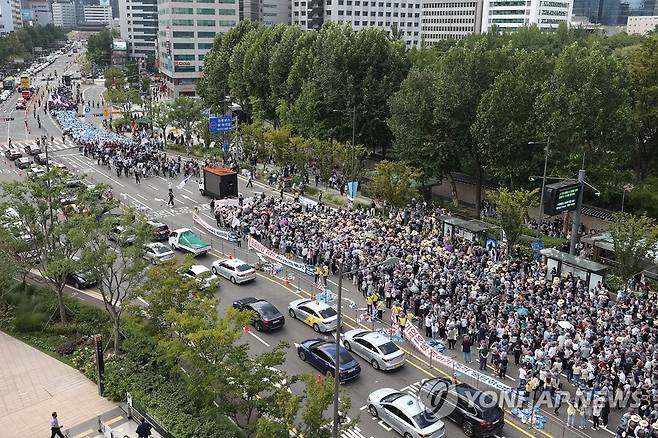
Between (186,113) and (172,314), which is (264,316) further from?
(186,113)

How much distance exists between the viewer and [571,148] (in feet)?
129

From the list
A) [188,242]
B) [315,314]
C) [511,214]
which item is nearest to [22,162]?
[188,242]

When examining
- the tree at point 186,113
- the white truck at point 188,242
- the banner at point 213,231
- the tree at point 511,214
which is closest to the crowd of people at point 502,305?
the banner at point 213,231

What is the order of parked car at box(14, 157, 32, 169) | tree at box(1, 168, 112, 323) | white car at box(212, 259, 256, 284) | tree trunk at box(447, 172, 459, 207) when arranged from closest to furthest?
tree at box(1, 168, 112, 323) → white car at box(212, 259, 256, 284) → tree trunk at box(447, 172, 459, 207) → parked car at box(14, 157, 32, 169)

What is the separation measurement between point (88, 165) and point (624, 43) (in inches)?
3423

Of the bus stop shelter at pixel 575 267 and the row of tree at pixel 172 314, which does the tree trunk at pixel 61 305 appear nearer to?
the row of tree at pixel 172 314

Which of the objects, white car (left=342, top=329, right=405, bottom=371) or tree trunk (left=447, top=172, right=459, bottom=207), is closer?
white car (left=342, top=329, right=405, bottom=371)

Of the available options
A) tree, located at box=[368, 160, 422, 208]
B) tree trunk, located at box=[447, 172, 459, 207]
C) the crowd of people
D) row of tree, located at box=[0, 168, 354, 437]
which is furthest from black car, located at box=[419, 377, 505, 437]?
tree trunk, located at box=[447, 172, 459, 207]

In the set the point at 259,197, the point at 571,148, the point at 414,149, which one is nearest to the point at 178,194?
the point at 259,197

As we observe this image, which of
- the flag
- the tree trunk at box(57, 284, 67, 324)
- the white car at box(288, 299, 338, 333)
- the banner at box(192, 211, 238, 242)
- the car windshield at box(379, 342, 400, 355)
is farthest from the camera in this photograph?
the flag

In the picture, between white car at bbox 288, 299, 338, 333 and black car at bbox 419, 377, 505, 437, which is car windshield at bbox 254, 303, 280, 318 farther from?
black car at bbox 419, 377, 505, 437

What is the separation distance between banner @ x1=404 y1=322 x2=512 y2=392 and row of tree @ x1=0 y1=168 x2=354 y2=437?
5.48 metres

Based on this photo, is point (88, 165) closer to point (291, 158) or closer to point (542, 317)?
point (291, 158)

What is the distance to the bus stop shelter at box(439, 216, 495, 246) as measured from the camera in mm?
36031
